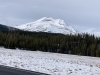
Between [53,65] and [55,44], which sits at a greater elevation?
[55,44]

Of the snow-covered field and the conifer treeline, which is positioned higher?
the conifer treeline

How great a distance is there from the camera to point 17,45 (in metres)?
115

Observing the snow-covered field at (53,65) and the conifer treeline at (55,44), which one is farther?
the conifer treeline at (55,44)

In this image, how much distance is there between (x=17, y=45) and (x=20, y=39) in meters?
7.21

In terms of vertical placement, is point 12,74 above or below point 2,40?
below

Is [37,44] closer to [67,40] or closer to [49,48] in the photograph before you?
[49,48]

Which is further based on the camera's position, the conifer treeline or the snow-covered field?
the conifer treeline

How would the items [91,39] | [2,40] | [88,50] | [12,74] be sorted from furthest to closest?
[91,39] → [2,40] → [88,50] → [12,74]

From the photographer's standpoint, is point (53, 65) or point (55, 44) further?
point (55, 44)

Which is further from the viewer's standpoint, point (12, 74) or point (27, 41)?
point (27, 41)

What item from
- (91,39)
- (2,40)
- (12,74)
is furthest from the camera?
(91,39)

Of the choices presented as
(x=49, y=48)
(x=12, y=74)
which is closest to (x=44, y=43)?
(x=49, y=48)

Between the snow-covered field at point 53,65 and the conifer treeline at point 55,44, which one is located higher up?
the conifer treeline at point 55,44

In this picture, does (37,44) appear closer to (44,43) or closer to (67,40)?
(44,43)
